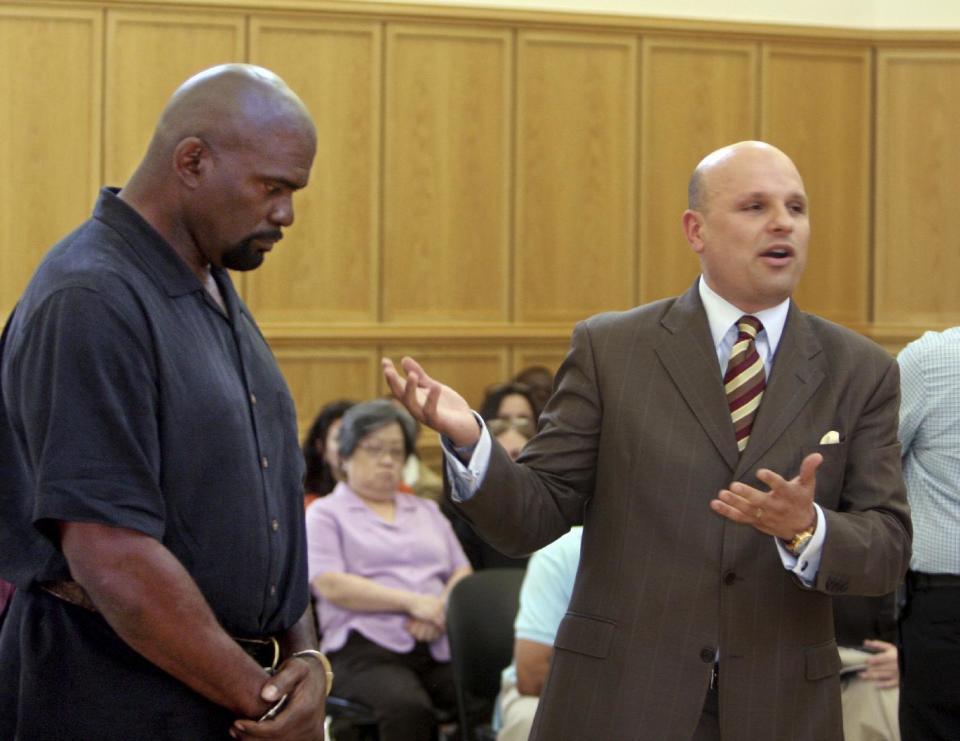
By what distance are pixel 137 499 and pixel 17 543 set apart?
0.72ft

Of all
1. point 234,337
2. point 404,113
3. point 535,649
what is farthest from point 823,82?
point 234,337

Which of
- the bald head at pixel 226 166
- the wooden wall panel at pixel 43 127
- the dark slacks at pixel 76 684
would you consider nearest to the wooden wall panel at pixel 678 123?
the wooden wall panel at pixel 43 127

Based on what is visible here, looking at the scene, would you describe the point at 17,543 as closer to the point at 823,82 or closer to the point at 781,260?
the point at 781,260

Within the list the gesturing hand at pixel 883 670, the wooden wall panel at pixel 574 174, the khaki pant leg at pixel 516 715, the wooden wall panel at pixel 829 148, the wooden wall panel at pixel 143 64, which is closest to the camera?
the khaki pant leg at pixel 516 715

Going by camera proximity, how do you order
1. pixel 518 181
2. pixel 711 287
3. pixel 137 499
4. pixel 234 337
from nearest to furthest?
pixel 137 499 < pixel 234 337 < pixel 711 287 < pixel 518 181

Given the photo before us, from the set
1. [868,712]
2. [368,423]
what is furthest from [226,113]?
[368,423]

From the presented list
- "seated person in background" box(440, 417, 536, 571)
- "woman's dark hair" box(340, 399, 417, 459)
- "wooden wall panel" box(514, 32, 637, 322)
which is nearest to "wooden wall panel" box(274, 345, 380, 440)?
"wooden wall panel" box(514, 32, 637, 322)

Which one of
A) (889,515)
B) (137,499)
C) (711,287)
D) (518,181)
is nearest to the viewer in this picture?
(137,499)

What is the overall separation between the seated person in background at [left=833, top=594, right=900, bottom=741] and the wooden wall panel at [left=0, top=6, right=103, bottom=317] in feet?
17.4

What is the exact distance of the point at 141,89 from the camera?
7.84 meters

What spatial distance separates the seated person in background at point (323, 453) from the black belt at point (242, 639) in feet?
12.1

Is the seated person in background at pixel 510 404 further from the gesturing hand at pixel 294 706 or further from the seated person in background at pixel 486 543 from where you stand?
the gesturing hand at pixel 294 706

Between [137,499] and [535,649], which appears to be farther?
[535,649]

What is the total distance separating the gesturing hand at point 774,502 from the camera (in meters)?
2.01
